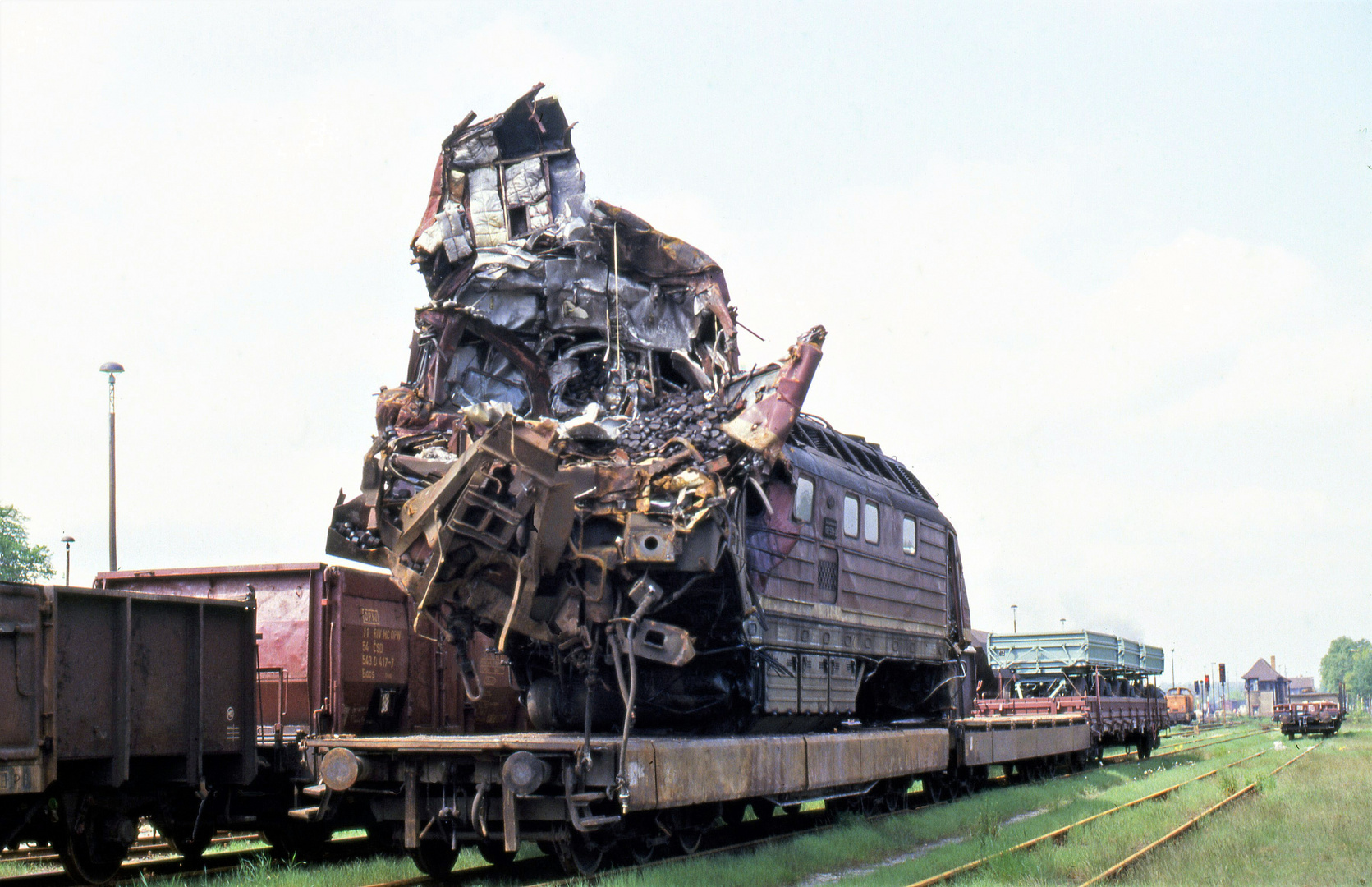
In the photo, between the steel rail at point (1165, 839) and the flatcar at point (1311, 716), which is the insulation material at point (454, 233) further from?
the flatcar at point (1311, 716)

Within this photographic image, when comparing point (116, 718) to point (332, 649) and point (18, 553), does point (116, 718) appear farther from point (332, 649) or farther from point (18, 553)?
point (18, 553)

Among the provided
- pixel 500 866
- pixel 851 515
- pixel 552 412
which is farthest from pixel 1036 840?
pixel 552 412

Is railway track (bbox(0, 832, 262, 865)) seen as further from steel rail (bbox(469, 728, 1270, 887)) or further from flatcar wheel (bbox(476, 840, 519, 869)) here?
steel rail (bbox(469, 728, 1270, 887))

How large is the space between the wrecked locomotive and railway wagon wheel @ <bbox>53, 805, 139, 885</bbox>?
3.20 metres

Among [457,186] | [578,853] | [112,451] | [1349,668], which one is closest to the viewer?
[578,853]

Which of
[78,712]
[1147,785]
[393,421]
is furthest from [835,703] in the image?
[1147,785]

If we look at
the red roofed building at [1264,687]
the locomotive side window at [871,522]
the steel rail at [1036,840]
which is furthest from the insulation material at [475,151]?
the red roofed building at [1264,687]

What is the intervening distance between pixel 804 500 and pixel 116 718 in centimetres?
667

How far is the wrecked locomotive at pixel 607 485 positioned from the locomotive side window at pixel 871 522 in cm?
7

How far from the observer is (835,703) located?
13023 mm

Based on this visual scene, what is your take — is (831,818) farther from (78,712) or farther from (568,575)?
(78,712)

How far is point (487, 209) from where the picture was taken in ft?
42.8

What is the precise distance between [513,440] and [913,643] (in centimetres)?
815

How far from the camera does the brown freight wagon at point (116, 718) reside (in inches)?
372
